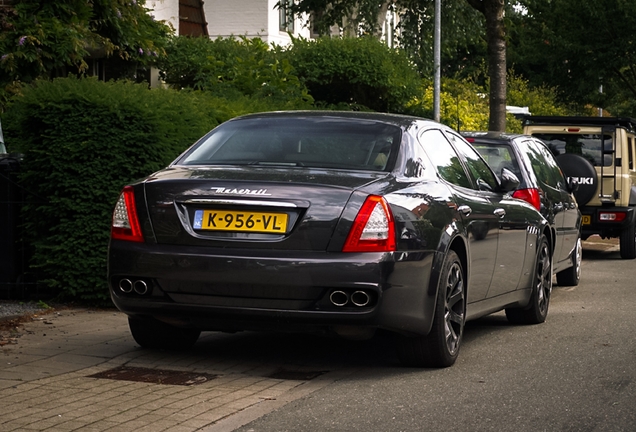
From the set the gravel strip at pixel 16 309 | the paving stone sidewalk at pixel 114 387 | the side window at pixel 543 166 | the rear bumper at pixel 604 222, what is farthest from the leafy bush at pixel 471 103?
the paving stone sidewalk at pixel 114 387

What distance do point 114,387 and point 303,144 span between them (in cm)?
200

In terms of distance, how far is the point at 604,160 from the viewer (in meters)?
19.0

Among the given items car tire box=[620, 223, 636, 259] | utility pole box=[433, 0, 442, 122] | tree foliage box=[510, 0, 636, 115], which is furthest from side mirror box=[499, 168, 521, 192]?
tree foliage box=[510, 0, 636, 115]

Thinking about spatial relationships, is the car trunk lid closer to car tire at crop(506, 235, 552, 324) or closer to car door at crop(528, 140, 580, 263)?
car tire at crop(506, 235, 552, 324)

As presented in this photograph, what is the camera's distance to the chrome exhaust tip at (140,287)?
7.10m

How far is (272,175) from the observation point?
23.3ft

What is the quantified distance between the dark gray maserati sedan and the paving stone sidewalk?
306 millimetres

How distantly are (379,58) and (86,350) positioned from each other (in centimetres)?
1574

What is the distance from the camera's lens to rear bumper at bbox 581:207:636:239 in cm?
1841

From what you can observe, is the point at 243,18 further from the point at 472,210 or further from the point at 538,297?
the point at 472,210

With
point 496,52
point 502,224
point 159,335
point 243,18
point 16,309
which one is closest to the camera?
point 159,335

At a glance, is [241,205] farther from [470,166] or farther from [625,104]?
[625,104]

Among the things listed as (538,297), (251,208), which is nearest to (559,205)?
(538,297)

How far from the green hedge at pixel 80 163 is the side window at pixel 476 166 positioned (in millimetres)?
2486
